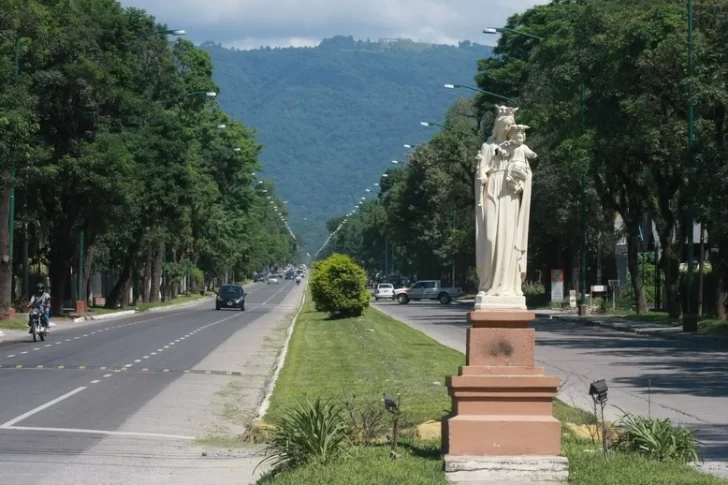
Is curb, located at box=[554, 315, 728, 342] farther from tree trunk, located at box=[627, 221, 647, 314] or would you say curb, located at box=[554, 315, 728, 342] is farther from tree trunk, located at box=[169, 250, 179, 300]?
tree trunk, located at box=[169, 250, 179, 300]

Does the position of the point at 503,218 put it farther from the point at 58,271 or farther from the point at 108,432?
the point at 58,271

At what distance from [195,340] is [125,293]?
39569mm

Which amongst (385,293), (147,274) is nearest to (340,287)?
(147,274)

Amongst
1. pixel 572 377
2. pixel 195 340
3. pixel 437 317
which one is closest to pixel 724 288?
pixel 437 317

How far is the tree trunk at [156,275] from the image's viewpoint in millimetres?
81438

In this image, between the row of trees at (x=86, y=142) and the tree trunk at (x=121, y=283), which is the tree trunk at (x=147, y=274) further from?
the tree trunk at (x=121, y=283)

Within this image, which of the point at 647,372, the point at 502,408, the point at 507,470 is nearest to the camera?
the point at 507,470

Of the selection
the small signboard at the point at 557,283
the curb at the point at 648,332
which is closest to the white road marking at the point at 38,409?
the curb at the point at 648,332

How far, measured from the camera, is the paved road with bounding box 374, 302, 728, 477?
59.6 ft

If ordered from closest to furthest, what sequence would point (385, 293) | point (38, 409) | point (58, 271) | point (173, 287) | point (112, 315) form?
1. point (38, 409)
2. point (58, 271)
3. point (112, 315)
4. point (173, 287)
5. point (385, 293)

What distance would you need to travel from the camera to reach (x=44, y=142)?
53000mm

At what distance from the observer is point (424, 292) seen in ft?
308

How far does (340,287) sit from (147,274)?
3068 centimetres

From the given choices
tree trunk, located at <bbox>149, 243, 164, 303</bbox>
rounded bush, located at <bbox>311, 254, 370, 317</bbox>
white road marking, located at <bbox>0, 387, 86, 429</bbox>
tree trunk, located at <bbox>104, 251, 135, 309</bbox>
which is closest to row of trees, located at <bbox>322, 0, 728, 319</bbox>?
rounded bush, located at <bbox>311, 254, 370, 317</bbox>
